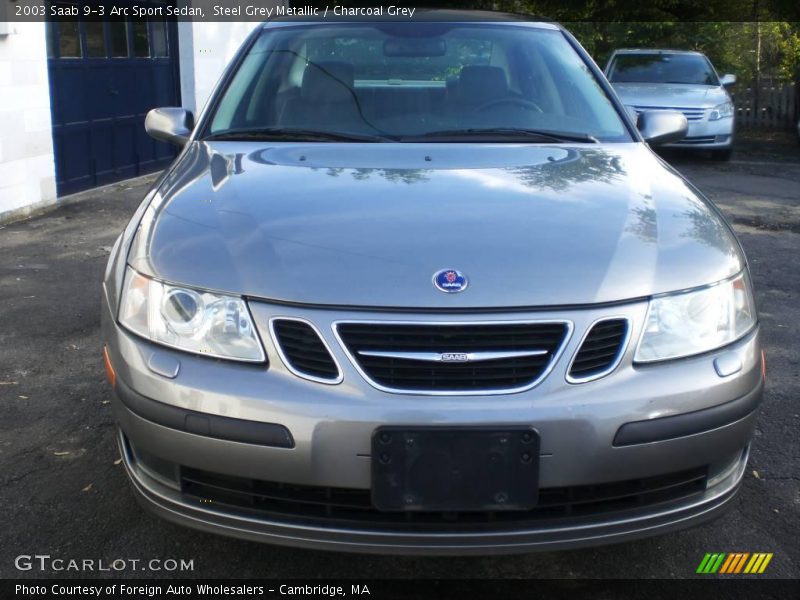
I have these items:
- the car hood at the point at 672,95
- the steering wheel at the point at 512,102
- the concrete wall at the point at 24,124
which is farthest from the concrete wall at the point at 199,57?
the steering wheel at the point at 512,102

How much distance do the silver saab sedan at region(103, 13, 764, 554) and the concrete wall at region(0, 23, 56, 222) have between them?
5382mm

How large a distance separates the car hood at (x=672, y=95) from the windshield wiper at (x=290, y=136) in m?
8.99

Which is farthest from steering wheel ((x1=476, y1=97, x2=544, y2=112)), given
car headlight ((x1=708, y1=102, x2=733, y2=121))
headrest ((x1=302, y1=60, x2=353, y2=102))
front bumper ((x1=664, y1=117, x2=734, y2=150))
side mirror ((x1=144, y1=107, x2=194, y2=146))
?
car headlight ((x1=708, y1=102, x2=733, y2=121))

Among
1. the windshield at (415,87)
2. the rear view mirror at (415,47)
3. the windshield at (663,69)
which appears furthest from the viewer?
the windshield at (663,69)

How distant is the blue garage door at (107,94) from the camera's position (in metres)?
8.35

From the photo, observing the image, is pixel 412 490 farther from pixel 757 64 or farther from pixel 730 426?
pixel 757 64

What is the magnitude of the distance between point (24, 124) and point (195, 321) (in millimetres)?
6158

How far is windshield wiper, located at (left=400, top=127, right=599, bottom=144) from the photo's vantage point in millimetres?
3232

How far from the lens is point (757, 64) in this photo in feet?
60.1

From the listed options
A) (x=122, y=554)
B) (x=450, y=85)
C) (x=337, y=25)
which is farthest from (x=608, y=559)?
(x=337, y=25)

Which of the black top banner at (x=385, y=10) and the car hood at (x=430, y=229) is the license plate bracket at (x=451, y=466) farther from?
the black top banner at (x=385, y=10)

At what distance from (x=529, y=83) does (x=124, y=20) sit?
7.03 metres

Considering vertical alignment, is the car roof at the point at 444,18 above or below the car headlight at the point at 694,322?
above

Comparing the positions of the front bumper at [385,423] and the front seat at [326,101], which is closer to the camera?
the front bumper at [385,423]
